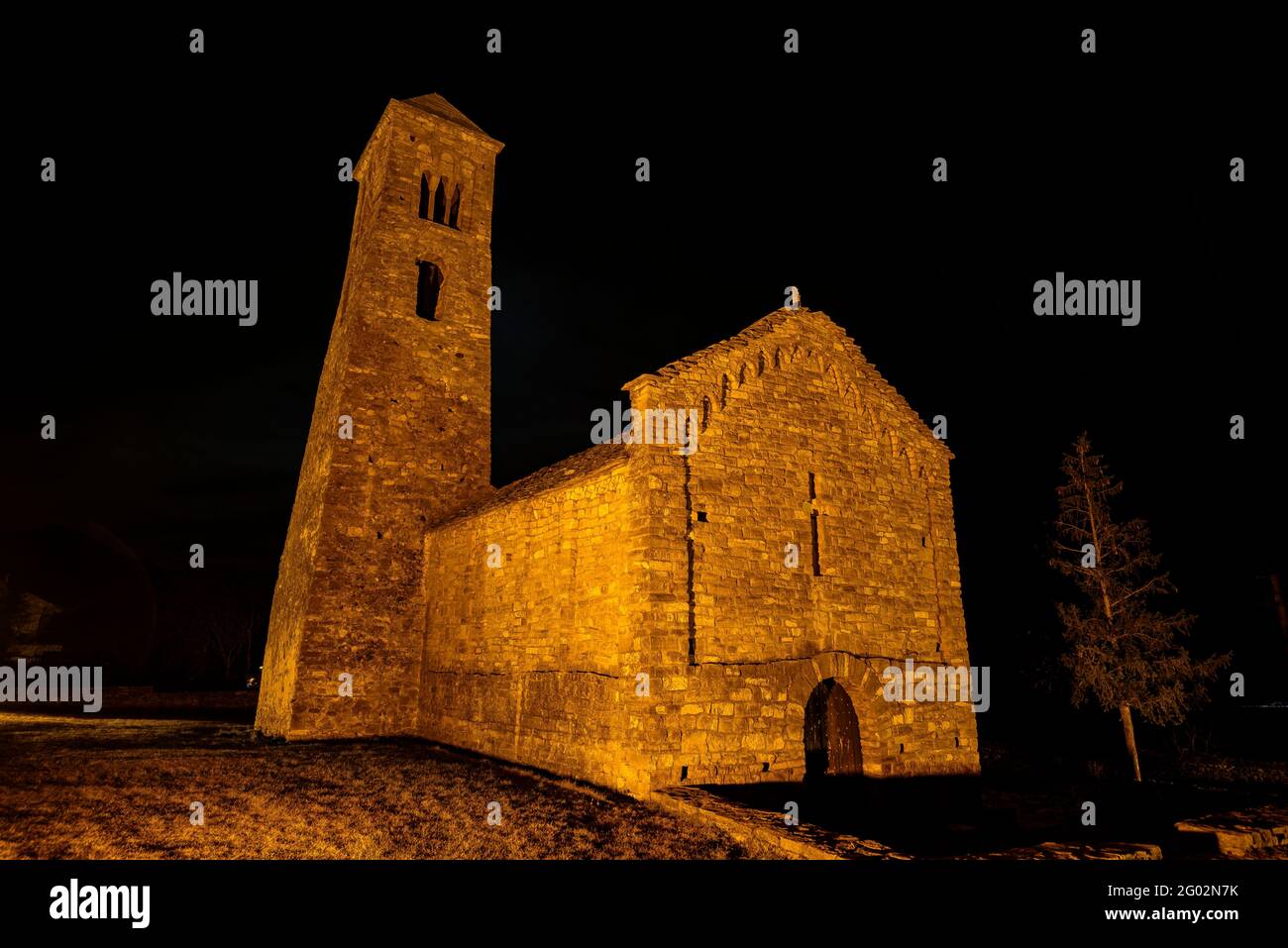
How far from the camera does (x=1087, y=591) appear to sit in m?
19.6

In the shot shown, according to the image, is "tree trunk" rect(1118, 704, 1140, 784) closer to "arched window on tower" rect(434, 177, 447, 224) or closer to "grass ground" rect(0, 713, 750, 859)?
"grass ground" rect(0, 713, 750, 859)

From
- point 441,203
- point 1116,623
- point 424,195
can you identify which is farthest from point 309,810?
point 1116,623

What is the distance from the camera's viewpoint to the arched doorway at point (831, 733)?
38.7ft

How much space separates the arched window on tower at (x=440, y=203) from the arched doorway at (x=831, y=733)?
1731 cm

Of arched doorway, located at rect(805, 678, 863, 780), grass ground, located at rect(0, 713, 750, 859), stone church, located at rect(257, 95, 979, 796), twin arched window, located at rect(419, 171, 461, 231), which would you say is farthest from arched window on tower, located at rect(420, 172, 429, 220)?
arched doorway, located at rect(805, 678, 863, 780)

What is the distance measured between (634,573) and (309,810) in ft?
16.5

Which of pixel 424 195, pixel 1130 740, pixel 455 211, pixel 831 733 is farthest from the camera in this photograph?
pixel 455 211

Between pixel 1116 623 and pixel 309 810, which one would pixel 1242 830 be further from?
pixel 1116 623

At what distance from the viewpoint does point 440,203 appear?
2155 centimetres

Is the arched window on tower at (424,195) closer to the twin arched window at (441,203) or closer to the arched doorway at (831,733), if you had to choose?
the twin arched window at (441,203)

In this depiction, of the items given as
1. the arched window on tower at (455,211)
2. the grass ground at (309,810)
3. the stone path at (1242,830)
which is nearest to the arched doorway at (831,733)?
the grass ground at (309,810)

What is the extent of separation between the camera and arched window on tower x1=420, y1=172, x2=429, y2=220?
69.1 ft
